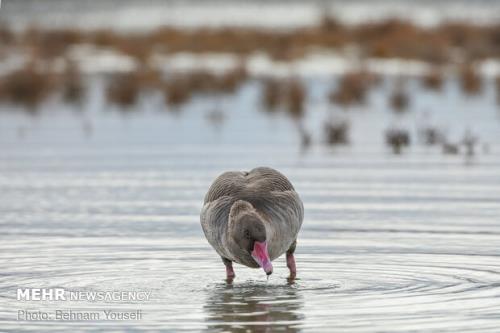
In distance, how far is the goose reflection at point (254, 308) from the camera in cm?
815

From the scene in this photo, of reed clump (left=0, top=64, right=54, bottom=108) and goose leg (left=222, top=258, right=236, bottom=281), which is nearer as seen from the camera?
goose leg (left=222, top=258, right=236, bottom=281)

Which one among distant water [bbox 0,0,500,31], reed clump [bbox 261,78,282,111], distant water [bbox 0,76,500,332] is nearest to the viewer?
distant water [bbox 0,76,500,332]

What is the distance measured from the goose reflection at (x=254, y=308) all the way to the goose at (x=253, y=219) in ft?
0.71

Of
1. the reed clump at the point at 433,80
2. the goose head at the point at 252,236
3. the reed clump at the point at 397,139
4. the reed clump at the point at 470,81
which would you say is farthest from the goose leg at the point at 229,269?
the reed clump at the point at 433,80

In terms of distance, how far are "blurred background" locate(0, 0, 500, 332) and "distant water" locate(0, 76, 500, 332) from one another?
0.03 meters

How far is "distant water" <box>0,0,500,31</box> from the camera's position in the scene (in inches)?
2165

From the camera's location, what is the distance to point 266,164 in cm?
1691

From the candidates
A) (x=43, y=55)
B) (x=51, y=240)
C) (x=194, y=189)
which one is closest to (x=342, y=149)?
(x=194, y=189)

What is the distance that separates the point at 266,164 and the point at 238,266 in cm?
634

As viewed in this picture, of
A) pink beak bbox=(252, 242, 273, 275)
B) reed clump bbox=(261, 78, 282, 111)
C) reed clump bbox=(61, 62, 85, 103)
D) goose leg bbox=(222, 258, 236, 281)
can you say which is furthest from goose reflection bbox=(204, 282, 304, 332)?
reed clump bbox=(61, 62, 85, 103)

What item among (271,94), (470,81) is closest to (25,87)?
(271,94)

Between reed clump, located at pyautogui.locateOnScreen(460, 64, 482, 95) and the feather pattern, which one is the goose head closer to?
the feather pattern

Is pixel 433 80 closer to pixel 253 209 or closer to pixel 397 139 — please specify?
pixel 397 139

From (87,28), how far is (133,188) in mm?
32365
